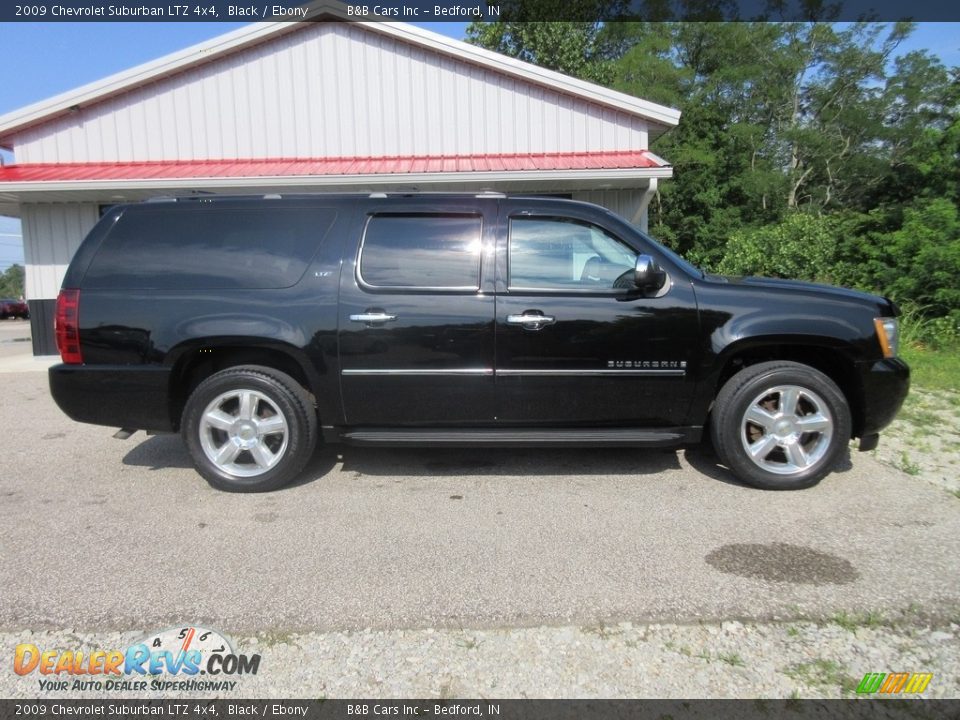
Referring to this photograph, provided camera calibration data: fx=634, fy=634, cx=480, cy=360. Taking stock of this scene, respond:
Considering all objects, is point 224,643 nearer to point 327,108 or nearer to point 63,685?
point 63,685

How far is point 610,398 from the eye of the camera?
4125 mm

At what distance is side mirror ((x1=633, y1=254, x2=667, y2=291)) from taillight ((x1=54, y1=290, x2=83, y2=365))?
3604 millimetres

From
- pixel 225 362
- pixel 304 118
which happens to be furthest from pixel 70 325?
pixel 304 118

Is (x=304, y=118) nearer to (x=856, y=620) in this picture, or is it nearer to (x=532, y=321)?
(x=532, y=321)

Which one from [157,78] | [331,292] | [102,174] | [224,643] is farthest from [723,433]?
[157,78]

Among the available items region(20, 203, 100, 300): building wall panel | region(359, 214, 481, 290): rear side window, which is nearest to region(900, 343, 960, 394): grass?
region(359, 214, 481, 290): rear side window

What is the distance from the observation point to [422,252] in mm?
4199

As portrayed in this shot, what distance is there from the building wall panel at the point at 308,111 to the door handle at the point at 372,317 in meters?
8.07

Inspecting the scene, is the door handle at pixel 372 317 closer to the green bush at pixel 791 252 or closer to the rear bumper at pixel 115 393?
the rear bumper at pixel 115 393

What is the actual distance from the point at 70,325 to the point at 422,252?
7.69 feet

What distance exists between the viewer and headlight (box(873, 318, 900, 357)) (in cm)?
404

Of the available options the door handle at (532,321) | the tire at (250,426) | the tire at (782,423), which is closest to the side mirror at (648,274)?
the door handle at (532,321)

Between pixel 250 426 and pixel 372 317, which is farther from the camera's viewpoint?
pixel 250 426

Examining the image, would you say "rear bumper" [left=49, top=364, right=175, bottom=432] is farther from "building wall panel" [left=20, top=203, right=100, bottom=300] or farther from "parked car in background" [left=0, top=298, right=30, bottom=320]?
"parked car in background" [left=0, top=298, right=30, bottom=320]
